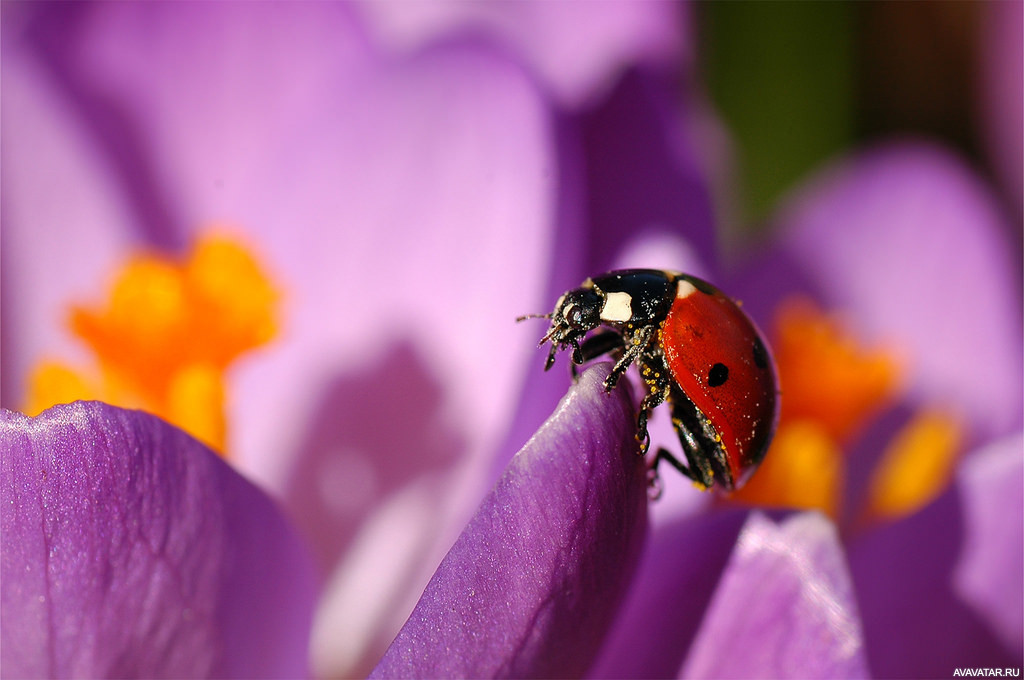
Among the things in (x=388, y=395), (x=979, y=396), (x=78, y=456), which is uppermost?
(x=78, y=456)

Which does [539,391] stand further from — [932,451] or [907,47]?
[907,47]

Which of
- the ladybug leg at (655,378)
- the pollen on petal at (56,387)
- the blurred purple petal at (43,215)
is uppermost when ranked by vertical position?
the blurred purple petal at (43,215)

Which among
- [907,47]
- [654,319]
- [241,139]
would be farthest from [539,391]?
[907,47]

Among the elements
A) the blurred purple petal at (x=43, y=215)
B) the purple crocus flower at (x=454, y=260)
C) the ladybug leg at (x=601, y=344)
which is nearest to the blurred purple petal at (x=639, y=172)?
the purple crocus flower at (x=454, y=260)

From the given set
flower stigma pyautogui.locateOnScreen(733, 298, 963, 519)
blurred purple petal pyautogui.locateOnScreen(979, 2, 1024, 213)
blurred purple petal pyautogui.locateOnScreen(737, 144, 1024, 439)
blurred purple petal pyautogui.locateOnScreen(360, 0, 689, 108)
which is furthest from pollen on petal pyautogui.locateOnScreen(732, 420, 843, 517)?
blurred purple petal pyautogui.locateOnScreen(979, 2, 1024, 213)

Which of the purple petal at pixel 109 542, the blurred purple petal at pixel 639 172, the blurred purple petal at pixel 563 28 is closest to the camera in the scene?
the purple petal at pixel 109 542

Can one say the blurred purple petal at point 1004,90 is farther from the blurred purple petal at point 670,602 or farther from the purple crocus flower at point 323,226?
the blurred purple petal at point 670,602

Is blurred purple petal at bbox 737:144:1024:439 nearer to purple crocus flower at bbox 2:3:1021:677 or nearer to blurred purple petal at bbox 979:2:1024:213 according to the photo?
purple crocus flower at bbox 2:3:1021:677

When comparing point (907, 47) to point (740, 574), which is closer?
point (740, 574)
